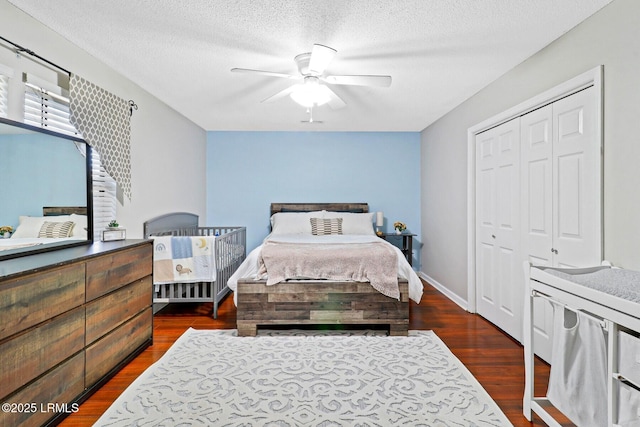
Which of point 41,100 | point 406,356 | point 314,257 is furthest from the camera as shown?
point 314,257

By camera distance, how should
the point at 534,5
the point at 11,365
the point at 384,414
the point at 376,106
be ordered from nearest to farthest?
the point at 11,365
the point at 384,414
the point at 534,5
the point at 376,106

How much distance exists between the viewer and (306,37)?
2424 millimetres

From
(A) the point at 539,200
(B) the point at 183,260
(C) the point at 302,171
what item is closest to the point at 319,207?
(C) the point at 302,171

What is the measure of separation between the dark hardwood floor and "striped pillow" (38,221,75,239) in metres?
1.04

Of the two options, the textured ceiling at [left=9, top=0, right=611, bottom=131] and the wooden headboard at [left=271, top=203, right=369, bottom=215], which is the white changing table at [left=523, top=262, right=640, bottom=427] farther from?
the wooden headboard at [left=271, top=203, right=369, bottom=215]

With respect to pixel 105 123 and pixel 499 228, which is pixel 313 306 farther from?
pixel 105 123

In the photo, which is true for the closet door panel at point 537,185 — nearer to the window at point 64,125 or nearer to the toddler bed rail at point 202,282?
the toddler bed rail at point 202,282

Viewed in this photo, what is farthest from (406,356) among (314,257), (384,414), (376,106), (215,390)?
(376,106)

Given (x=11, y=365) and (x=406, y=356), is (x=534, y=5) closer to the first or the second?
(x=406, y=356)

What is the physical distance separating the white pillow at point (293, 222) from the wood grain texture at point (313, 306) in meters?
1.91

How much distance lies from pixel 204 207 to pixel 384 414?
438cm

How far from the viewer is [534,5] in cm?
204

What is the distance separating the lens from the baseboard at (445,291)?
3.94 meters

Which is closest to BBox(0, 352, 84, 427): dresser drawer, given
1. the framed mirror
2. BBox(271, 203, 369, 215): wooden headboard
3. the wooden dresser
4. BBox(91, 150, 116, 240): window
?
the wooden dresser
